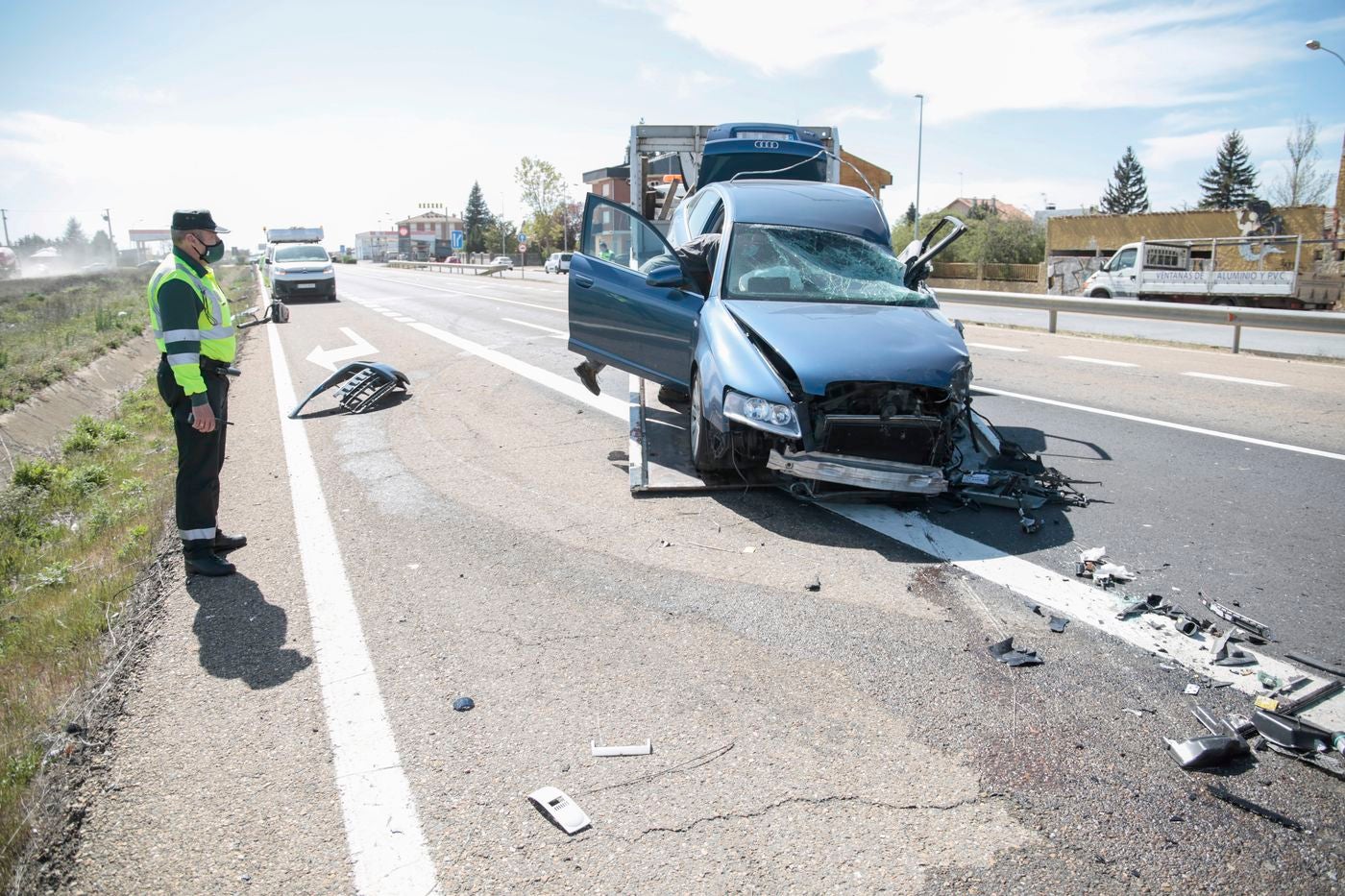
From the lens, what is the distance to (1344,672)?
3525 mm

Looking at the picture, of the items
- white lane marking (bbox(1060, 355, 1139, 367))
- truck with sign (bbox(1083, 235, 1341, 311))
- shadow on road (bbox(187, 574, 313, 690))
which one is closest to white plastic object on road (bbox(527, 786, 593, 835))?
shadow on road (bbox(187, 574, 313, 690))

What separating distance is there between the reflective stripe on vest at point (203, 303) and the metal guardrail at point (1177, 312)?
1417 centimetres

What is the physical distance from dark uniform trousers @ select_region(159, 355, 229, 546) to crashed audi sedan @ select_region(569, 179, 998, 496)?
2.90m

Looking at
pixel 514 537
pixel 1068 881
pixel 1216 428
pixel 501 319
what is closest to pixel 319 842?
pixel 1068 881

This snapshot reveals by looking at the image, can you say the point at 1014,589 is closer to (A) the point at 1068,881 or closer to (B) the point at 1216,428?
(A) the point at 1068,881

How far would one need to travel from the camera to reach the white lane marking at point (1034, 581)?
3633mm

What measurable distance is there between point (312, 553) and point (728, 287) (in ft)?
11.0

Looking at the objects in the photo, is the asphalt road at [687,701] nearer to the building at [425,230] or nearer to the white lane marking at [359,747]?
the white lane marking at [359,747]

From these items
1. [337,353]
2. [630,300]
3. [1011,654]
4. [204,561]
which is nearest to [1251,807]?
[1011,654]

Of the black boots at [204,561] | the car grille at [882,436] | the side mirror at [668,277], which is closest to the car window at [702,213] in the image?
the side mirror at [668,277]

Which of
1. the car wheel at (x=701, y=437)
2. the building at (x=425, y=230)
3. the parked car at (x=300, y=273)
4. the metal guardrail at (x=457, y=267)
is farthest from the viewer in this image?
the building at (x=425, y=230)

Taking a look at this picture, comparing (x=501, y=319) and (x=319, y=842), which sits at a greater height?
(x=501, y=319)

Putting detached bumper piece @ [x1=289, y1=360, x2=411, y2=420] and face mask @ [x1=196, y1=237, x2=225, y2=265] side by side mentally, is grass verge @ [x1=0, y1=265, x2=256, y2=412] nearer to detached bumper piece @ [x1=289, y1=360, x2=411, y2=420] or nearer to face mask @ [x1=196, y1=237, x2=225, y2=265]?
detached bumper piece @ [x1=289, y1=360, x2=411, y2=420]

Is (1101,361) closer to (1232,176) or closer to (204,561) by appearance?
(204,561)
